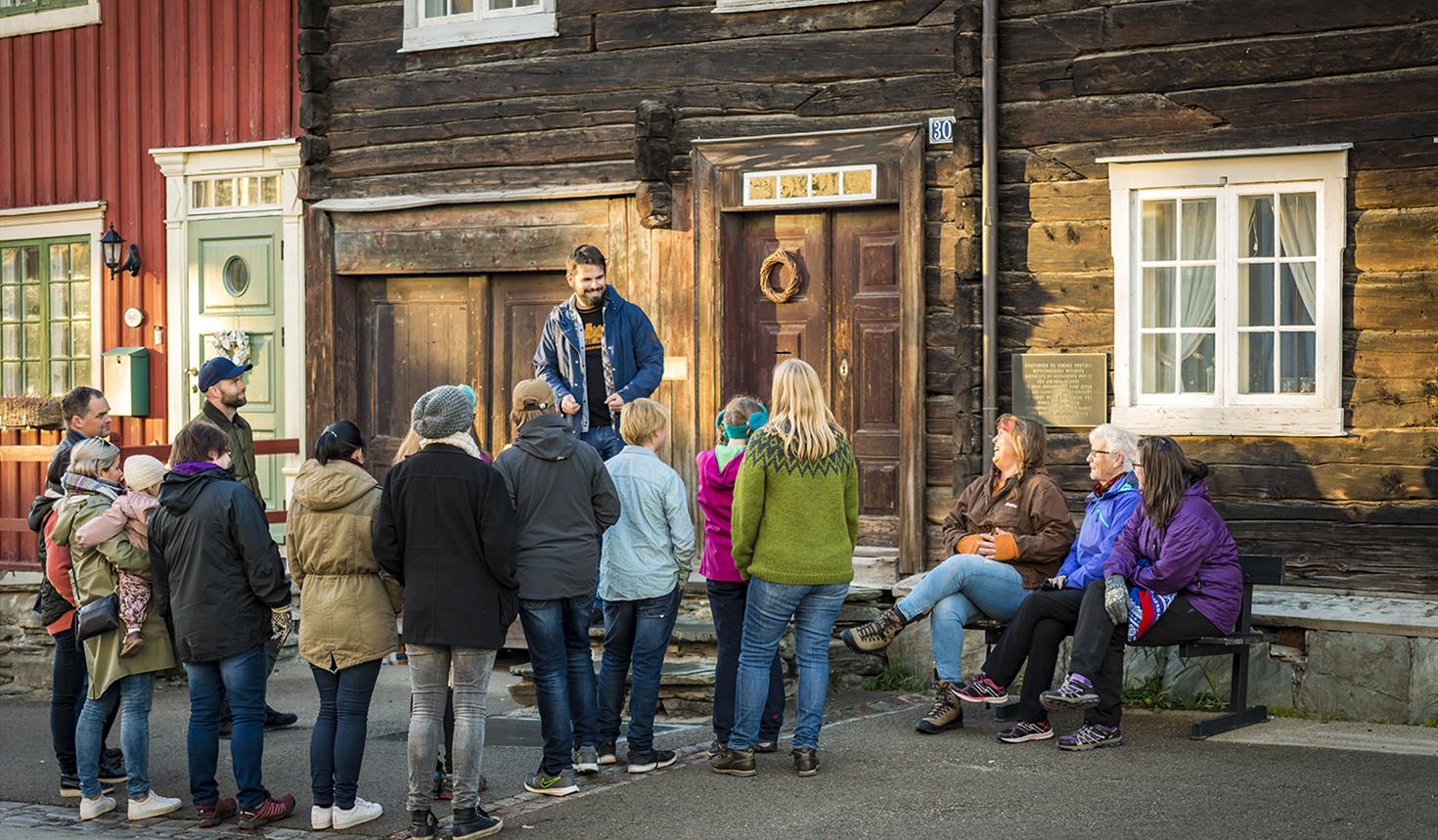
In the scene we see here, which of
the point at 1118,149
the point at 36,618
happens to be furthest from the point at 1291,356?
the point at 36,618

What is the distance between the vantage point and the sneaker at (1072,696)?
783 centimetres

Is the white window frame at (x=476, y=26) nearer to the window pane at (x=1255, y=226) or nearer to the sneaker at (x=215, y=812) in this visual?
the window pane at (x=1255, y=226)

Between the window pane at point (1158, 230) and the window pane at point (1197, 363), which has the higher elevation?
the window pane at point (1158, 230)

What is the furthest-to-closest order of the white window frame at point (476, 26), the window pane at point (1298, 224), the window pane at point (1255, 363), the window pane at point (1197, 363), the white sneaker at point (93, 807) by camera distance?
the white window frame at point (476, 26) → the window pane at point (1197, 363) → the window pane at point (1255, 363) → the window pane at point (1298, 224) → the white sneaker at point (93, 807)

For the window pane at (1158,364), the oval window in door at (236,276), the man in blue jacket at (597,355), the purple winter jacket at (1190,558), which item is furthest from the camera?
the oval window in door at (236,276)

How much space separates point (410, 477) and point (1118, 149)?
17.5 ft

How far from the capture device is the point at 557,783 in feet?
24.2

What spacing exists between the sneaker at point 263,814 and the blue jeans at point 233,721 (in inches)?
0.8

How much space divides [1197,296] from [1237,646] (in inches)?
110

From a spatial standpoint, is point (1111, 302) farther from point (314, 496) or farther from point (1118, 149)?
point (314, 496)

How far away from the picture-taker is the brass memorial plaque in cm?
1046

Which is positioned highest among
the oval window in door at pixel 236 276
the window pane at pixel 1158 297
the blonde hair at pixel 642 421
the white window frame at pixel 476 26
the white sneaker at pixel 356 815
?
the white window frame at pixel 476 26

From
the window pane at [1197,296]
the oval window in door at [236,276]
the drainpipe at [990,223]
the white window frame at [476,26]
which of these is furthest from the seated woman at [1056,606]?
the oval window in door at [236,276]

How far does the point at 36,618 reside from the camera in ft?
43.9
